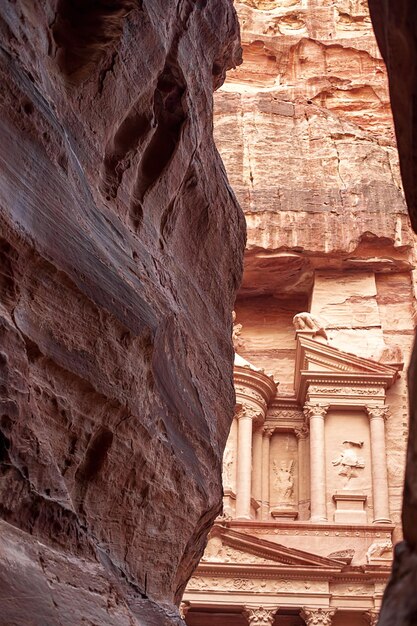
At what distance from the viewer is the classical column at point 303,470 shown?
83.1 feet

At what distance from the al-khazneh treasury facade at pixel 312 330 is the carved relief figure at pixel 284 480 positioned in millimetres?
41

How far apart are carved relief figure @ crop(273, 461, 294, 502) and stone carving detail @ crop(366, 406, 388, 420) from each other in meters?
2.69

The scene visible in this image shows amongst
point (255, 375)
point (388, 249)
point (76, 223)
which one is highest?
point (388, 249)

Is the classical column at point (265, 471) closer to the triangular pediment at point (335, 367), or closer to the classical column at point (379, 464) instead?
the triangular pediment at point (335, 367)

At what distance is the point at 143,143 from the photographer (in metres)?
5.02

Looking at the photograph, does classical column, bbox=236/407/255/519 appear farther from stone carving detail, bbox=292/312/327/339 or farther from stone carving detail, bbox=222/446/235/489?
stone carving detail, bbox=292/312/327/339

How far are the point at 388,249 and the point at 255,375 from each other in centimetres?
678

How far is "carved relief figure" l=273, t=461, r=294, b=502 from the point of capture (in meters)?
25.7

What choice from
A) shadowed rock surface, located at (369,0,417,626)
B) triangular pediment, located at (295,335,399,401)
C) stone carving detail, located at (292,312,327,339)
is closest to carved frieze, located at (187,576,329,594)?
triangular pediment, located at (295,335,399,401)

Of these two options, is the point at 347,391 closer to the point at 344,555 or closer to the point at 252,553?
the point at 344,555

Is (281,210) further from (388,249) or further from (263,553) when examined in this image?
(263,553)

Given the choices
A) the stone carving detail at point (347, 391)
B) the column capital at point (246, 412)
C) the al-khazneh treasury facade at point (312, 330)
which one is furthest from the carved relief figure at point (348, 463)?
the column capital at point (246, 412)

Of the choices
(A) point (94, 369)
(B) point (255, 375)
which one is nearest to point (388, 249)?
(B) point (255, 375)

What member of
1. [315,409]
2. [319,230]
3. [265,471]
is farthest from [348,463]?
[319,230]
